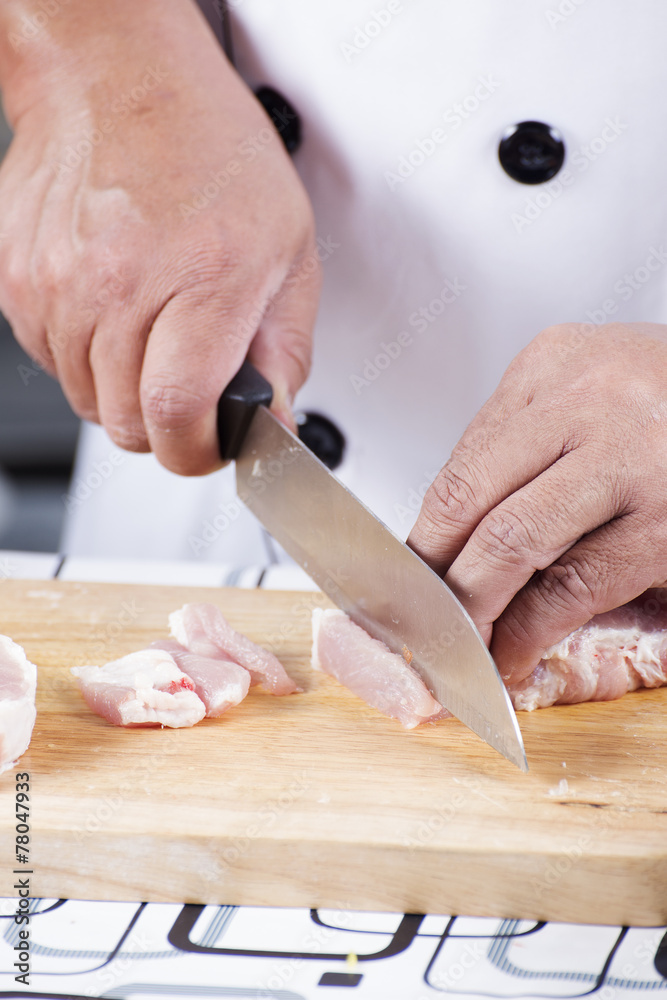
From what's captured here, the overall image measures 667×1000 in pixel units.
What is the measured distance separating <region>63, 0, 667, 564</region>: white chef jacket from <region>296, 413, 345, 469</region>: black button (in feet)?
0.12

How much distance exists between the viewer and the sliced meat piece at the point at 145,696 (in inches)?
65.2

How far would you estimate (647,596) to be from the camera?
1896 mm

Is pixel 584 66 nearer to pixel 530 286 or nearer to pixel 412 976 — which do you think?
pixel 530 286

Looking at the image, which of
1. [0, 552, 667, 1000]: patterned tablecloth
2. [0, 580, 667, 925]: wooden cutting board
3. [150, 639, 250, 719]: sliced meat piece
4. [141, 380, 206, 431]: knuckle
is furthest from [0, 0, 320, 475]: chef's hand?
[0, 552, 667, 1000]: patterned tablecloth

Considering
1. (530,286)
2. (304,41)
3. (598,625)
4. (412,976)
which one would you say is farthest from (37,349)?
(412,976)

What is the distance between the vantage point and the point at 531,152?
2105 mm

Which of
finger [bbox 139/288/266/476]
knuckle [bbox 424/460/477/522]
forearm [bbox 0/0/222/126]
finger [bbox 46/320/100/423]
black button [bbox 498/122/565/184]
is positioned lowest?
finger [bbox 46/320/100/423]

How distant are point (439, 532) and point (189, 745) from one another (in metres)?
0.60

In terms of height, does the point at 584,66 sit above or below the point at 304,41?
above

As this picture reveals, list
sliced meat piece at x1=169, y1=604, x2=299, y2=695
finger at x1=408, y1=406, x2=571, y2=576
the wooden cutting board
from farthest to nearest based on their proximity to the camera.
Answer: sliced meat piece at x1=169, y1=604, x2=299, y2=695
finger at x1=408, y1=406, x2=571, y2=576
the wooden cutting board

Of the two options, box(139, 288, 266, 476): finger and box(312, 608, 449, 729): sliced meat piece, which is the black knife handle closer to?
box(139, 288, 266, 476): finger

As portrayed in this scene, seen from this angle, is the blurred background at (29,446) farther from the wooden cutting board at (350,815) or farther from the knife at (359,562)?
the wooden cutting board at (350,815)

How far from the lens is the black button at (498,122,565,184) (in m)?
2.09

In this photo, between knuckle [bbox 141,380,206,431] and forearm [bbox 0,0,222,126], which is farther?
forearm [bbox 0,0,222,126]
